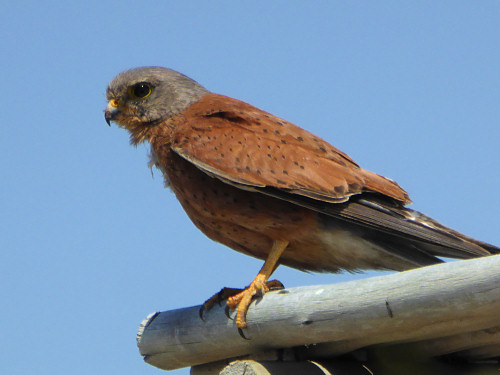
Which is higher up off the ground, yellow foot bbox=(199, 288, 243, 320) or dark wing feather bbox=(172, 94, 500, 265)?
dark wing feather bbox=(172, 94, 500, 265)

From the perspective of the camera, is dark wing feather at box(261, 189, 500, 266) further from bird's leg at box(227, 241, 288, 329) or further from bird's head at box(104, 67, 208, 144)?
bird's head at box(104, 67, 208, 144)

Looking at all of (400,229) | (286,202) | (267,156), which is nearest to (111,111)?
(267,156)

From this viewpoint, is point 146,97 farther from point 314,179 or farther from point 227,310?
point 227,310

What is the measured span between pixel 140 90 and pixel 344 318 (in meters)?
2.32

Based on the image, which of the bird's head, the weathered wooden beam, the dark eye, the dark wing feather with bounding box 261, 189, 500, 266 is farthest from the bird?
the dark eye

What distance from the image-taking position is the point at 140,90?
171 inches

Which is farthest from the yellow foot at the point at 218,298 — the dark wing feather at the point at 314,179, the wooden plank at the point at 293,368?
the dark wing feather at the point at 314,179

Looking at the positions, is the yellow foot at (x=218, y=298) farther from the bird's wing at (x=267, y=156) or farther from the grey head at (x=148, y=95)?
the grey head at (x=148, y=95)

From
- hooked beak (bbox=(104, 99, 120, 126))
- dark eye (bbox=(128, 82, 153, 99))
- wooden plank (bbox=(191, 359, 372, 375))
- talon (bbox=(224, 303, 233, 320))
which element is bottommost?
wooden plank (bbox=(191, 359, 372, 375))

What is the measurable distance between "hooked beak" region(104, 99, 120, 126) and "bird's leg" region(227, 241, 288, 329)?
1.43 meters

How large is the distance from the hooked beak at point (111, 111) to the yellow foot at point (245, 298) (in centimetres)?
163

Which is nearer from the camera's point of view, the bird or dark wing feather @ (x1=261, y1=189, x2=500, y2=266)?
dark wing feather @ (x1=261, y1=189, x2=500, y2=266)

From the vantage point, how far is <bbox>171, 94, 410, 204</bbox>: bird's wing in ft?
11.0

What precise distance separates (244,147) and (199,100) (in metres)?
0.75
